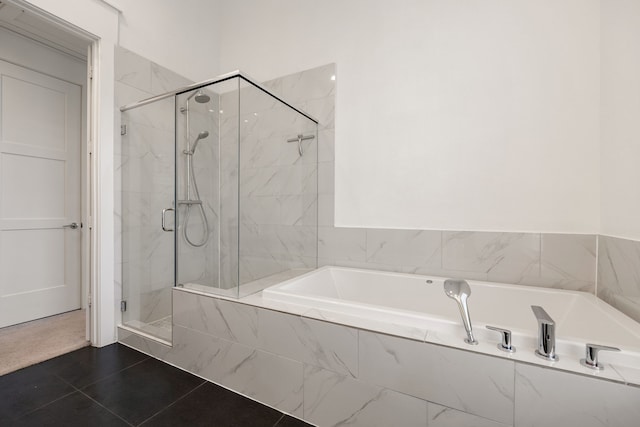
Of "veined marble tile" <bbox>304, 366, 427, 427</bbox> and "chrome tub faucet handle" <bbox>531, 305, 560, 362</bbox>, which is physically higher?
"chrome tub faucet handle" <bbox>531, 305, 560, 362</bbox>

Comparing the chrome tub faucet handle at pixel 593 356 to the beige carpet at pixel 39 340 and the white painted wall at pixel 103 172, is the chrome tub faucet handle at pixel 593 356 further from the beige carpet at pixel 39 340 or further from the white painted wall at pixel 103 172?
the beige carpet at pixel 39 340

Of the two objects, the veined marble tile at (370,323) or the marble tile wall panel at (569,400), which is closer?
the marble tile wall panel at (569,400)

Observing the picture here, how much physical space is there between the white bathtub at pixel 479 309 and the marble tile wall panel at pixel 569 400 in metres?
0.04

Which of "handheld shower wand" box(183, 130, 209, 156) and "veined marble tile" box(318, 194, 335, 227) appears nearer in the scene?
"handheld shower wand" box(183, 130, 209, 156)

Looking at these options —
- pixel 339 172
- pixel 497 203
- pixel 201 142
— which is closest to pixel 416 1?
pixel 339 172

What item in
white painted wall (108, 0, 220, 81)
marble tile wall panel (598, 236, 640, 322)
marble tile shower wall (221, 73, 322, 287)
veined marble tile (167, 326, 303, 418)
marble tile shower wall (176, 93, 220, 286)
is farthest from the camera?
white painted wall (108, 0, 220, 81)

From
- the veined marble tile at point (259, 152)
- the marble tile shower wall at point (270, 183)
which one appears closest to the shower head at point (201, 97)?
the marble tile shower wall at point (270, 183)

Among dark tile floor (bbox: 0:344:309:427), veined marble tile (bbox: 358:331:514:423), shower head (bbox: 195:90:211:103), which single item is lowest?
dark tile floor (bbox: 0:344:309:427)

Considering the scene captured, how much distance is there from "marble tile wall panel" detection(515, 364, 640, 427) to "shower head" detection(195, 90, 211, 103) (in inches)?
88.0

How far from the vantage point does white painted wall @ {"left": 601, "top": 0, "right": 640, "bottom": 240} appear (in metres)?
1.24

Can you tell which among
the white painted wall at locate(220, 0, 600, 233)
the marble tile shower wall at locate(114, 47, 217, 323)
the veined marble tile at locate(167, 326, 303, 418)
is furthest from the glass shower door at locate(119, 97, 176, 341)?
the white painted wall at locate(220, 0, 600, 233)

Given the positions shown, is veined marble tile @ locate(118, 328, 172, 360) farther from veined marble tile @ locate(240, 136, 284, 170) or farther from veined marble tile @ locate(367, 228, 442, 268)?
veined marble tile @ locate(367, 228, 442, 268)

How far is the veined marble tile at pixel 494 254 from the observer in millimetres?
1669

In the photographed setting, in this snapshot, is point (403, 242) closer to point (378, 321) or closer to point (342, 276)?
point (342, 276)
